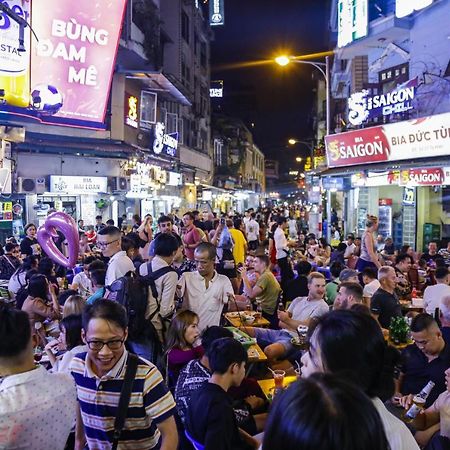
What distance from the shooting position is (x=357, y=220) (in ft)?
71.7

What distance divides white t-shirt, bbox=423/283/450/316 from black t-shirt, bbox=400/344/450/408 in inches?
105

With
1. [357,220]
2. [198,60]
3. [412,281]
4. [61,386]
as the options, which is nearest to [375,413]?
[61,386]

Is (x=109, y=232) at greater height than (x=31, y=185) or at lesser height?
lesser

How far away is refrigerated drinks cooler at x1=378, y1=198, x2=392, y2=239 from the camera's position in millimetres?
19094

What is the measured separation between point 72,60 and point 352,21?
11.6m

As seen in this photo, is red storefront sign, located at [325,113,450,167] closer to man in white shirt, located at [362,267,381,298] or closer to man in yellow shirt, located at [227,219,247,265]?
man in yellow shirt, located at [227,219,247,265]

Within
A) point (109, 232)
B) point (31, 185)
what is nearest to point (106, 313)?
point (109, 232)

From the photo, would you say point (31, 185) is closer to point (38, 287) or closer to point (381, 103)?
point (38, 287)

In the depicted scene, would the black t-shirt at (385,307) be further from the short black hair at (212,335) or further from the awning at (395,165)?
the awning at (395,165)

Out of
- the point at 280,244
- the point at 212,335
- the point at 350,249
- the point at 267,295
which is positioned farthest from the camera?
the point at 350,249

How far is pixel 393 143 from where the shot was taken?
14.8m

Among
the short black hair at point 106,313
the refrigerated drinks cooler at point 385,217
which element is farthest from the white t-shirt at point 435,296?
the refrigerated drinks cooler at point 385,217

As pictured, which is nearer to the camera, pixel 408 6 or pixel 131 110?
pixel 408 6

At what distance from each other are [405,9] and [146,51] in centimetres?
1105
